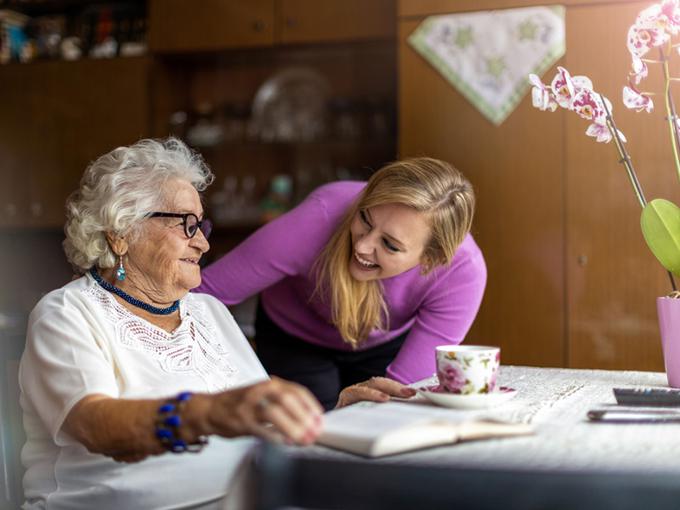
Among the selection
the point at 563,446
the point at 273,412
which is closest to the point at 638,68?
the point at 563,446

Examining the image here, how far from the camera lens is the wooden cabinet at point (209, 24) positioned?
3.79 m

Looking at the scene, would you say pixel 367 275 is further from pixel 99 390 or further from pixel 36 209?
pixel 36 209

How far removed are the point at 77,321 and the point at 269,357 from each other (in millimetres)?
1101

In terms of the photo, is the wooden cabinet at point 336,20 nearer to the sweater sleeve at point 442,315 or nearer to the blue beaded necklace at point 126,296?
the sweater sleeve at point 442,315

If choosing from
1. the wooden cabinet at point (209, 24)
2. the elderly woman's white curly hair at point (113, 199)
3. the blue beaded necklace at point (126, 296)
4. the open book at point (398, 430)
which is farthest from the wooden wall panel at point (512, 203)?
the open book at point (398, 430)

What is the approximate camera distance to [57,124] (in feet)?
13.7

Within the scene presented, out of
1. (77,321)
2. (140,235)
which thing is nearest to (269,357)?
(140,235)

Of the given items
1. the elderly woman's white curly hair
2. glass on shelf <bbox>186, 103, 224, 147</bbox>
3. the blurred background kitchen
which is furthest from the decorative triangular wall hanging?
the elderly woman's white curly hair

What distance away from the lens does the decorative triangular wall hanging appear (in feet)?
10.3

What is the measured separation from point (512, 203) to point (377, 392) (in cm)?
198

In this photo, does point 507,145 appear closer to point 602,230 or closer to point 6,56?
point 602,230

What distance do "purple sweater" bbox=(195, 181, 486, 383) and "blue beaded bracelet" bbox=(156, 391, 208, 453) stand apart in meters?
0.97

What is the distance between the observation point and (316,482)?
0.77 metres

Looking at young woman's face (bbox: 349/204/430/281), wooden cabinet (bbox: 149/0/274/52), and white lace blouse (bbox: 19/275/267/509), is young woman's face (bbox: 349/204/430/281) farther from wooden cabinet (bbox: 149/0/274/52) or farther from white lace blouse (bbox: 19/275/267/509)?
wooden cabinet (bbox: 149/0/274/52)
